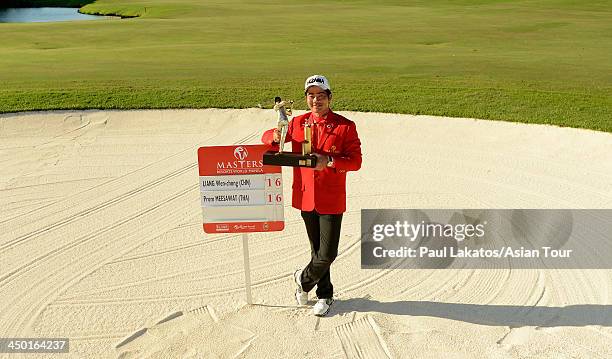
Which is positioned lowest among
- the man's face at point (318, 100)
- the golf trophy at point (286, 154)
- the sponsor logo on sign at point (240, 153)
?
the sponsor logo on sign at point (240, 153)

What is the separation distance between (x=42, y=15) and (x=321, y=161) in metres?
62.1

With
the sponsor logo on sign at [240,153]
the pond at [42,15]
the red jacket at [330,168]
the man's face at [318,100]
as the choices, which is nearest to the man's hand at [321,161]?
the red jacket at [330,168]

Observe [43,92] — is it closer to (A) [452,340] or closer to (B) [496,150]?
(B) [496,150]

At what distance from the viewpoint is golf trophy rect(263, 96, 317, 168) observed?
530 centimetres

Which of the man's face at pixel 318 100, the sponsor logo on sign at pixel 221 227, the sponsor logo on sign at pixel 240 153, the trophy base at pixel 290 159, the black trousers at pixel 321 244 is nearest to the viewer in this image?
the trophy base at pixel 290 159

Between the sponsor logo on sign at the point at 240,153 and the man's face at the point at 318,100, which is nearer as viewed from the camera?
the man's face at the point at 318,100

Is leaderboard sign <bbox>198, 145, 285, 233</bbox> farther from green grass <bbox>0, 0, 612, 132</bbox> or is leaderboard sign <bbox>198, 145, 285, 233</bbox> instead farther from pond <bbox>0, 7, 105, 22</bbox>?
pond <bbox>0, 7, 105, 22</bbox>

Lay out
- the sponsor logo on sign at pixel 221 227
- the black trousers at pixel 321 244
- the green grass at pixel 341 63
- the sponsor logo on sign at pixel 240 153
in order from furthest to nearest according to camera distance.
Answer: the green grass at pixel 341 63 → the sponsor logo on sign at pixel 221 227 → the sponsor logo on sign at pixel 240 153 → the black trousers at pixel 321 244

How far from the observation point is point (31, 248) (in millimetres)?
8039

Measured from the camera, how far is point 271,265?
24.6ft

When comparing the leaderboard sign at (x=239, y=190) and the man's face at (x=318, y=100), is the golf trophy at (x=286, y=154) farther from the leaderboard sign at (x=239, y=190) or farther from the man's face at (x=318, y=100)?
the leaderboard sign at (x=239, y=190)

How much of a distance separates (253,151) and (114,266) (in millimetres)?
2668

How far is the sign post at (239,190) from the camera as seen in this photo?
6027mm

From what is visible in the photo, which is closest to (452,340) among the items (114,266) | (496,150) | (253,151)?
(253,151)
